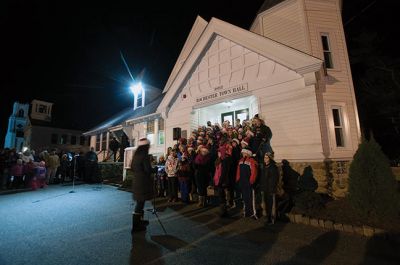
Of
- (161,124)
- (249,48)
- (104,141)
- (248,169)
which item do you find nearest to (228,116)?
(249,48)

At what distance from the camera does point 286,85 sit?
8641 mm

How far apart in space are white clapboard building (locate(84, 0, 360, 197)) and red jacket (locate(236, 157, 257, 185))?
281 centimetres

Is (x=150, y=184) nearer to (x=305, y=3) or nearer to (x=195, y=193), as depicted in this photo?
(x=195, y=193)

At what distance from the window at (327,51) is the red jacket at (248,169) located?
6600 mm

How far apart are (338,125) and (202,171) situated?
19.4 feet

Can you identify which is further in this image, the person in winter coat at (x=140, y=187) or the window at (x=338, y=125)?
the window at (x=338, y=125)

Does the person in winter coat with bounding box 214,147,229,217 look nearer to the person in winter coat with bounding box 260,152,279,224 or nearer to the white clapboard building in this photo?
the person in winter coat with bounding box 260,152,279,224

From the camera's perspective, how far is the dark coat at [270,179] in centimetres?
576

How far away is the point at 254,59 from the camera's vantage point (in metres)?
9.73

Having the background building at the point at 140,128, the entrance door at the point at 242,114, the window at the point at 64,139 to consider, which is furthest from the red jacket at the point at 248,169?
the window at the point at 64,139

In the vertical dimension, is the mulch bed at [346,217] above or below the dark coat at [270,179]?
below

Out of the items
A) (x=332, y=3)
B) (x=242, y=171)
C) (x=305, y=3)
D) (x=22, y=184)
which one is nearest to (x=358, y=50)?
(x=332, y=3)

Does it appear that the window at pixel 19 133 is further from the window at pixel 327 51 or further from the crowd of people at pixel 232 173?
the window at pixel 327 51

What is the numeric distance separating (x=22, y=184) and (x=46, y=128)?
2745cm
